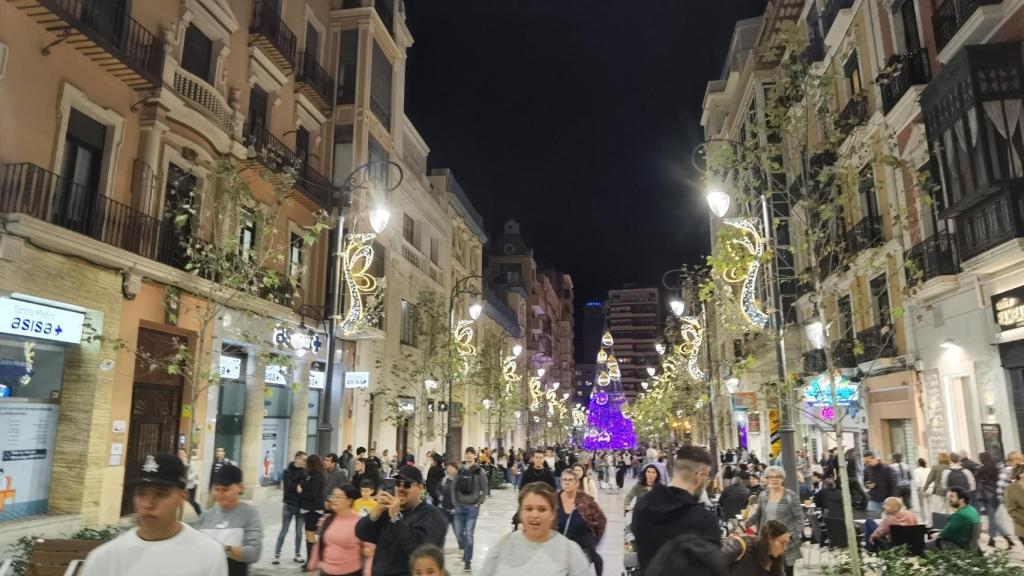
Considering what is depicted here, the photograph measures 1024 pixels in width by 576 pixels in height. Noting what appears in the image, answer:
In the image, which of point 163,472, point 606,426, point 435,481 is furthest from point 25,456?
point 606,426

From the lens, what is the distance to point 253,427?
1975 centimetres

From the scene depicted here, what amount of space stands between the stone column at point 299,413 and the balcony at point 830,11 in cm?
2052

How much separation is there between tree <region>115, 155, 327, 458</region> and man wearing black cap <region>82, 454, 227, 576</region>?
657 cm

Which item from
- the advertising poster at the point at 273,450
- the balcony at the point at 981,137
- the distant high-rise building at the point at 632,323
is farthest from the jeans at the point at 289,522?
the distant high-rise building at the point at 632,323

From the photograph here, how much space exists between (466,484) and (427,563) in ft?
26.3

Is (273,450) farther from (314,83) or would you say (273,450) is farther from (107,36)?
(107,36)

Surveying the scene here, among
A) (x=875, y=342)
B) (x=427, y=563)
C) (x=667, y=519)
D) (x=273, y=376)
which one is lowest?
(x=427, y=563)

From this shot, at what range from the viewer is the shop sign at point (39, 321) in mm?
11945

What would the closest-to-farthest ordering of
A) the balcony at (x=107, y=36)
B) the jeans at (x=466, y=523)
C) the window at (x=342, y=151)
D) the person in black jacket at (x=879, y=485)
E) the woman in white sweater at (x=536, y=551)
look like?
the woman in white sweater at (x=536, y=551) → the jeans at (x=466, y=523) → the balcony at (x=107, y=36) → the person in black jacket at (x=879, y=485) → the window at (x=342, y=151)

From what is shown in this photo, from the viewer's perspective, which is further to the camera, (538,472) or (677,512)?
(538,472)

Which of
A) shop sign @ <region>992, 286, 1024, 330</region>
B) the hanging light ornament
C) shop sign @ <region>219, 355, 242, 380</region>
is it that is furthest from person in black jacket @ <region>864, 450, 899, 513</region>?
shop sign @ <region>219, 355, 242, 380</region>

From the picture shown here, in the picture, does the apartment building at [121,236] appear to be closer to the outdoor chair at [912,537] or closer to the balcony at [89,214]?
the balcony at [89,214]

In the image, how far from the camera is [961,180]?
14609mm

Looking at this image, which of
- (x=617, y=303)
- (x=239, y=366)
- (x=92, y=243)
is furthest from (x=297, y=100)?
(x=617, y=303)
